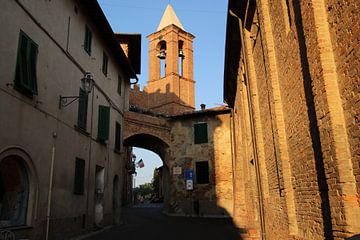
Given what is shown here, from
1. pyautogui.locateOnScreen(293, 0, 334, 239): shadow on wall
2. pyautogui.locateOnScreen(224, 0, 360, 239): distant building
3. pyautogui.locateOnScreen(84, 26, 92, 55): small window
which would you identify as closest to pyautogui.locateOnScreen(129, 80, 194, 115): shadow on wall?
pyautogui.locateOnScreen(84, 26, 92, 55): small window

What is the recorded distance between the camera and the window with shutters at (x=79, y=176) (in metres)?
11.4

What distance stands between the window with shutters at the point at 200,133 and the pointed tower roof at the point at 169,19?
836 inches

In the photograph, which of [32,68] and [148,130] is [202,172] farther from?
[32,68]

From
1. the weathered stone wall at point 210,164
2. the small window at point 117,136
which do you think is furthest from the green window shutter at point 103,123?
the weathered stone wall at point 210,164

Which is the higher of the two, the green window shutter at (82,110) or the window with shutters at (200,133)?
the window with shutters at (200,133)

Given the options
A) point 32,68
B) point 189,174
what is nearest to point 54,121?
point 32,68

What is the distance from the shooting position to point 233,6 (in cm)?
1004

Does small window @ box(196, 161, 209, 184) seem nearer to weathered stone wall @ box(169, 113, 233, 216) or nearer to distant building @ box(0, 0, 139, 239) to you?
weathered stone wall @ box(169, 113, 233, 216)

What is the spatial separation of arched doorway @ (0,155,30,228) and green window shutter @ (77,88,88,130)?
11.6 ft

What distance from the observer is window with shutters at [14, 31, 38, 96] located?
787 centimetres

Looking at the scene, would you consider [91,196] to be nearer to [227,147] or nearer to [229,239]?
[229,239]

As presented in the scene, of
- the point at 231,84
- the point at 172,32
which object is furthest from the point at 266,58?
the point at 172,32

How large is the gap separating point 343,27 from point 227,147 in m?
18.3

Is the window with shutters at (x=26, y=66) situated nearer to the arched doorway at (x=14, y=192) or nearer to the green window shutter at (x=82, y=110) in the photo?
the arched doorway at (x=14, y=192)
